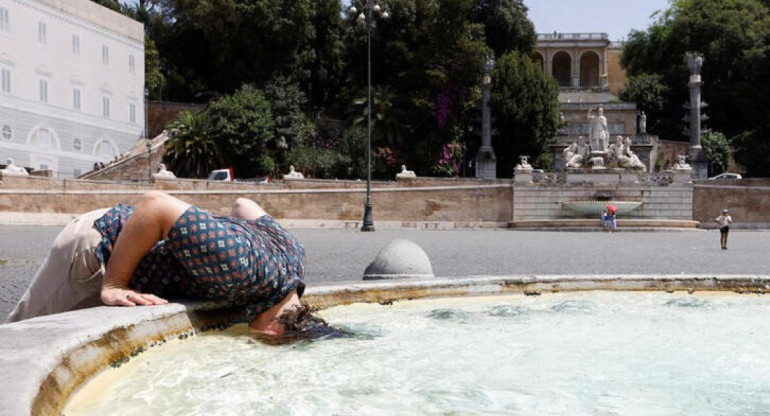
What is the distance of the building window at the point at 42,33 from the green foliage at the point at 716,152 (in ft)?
126

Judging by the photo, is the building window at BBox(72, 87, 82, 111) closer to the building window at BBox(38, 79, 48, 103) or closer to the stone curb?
the building window at BBox(38, 79, 48, 103)

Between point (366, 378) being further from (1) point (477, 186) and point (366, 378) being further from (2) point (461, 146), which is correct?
(2) point (461, 146)

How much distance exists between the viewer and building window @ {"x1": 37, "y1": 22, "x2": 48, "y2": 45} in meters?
39.4

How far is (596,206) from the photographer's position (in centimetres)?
3161

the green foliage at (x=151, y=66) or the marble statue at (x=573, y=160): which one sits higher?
the green foliage at (x=151, y=66)

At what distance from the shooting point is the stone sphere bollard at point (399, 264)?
268 inches

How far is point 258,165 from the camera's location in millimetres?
45438

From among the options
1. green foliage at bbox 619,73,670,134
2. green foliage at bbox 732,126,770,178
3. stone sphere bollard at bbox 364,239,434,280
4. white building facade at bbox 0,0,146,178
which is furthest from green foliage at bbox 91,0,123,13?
stone sphere bollard at bbox 364,239,434,280

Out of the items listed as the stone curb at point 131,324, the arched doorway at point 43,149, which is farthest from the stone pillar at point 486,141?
the stone curb at point 131,324

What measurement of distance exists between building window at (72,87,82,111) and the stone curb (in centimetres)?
3964

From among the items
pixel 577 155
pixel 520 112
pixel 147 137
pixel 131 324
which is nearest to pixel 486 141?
pixel 520 112

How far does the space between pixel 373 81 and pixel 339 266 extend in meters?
37.9

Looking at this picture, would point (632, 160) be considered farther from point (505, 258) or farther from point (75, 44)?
point (75, 44)

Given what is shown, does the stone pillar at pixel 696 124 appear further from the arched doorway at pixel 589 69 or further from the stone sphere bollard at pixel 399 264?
the stone sphere bollard at pixel 399 264
